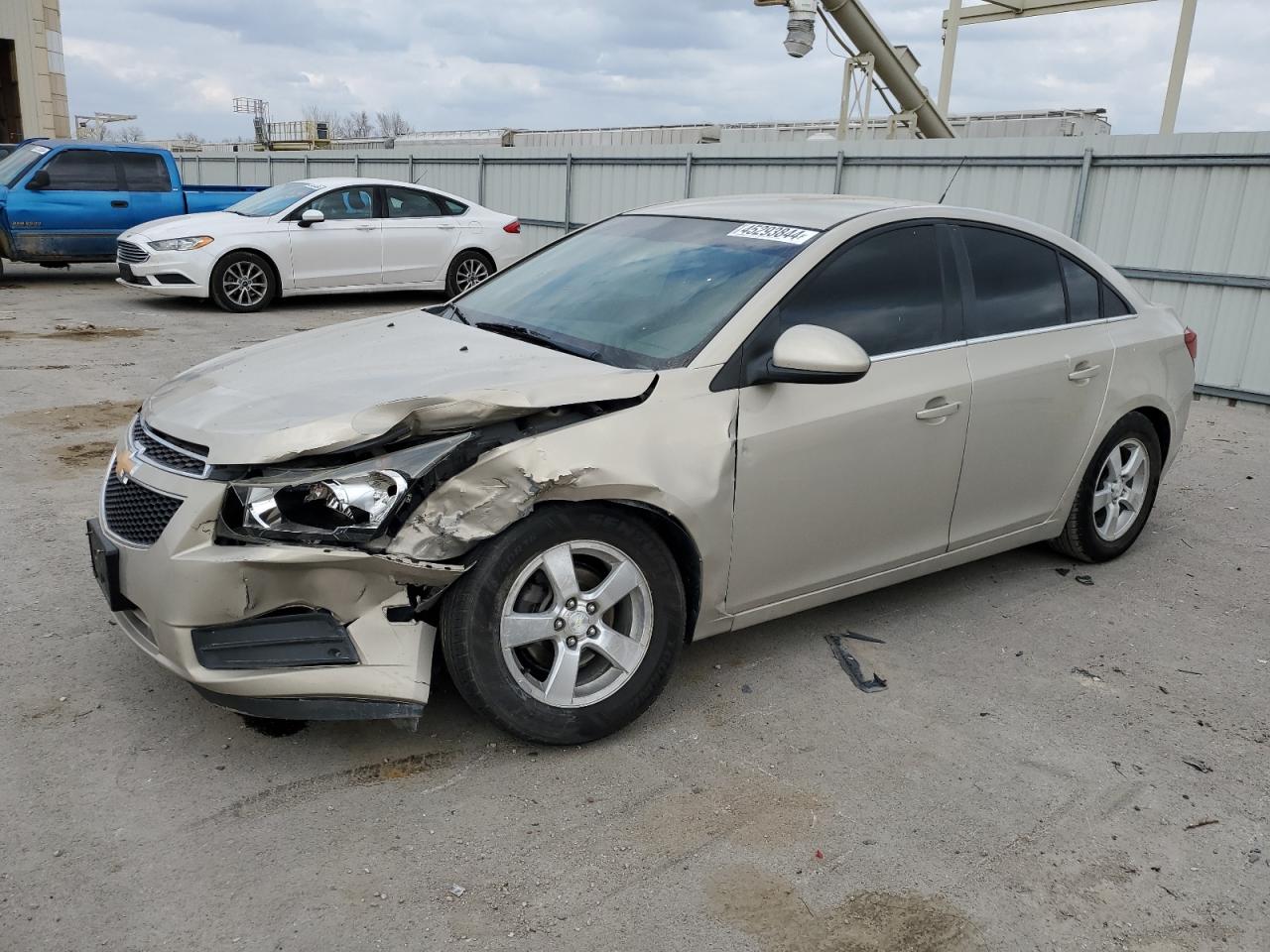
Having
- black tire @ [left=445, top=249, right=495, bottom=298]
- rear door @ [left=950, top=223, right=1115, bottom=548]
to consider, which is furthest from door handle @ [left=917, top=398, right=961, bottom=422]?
black tire @ [left=445, top=249, right=495, bottom=298]

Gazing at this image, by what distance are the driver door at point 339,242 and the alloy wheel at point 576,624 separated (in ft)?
34.2

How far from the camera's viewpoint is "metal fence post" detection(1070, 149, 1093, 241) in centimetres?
1015

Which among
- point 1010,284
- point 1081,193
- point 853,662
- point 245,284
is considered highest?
point 1081,193

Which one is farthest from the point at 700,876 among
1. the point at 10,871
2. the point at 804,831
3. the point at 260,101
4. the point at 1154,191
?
the point at 260,101

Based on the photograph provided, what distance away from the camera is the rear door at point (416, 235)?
42.7ft

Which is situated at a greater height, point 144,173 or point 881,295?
point 881,295

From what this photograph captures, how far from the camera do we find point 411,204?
13.2 metres

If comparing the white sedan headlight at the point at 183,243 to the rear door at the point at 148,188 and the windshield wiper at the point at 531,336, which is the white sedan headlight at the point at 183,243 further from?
the windshield wiper at the point at 531,336

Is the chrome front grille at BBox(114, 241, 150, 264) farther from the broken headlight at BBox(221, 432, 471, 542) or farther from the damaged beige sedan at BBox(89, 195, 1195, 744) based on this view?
the broken headlight at BBox(221, 432, 471, 542)

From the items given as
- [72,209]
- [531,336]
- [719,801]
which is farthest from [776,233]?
[72,209]

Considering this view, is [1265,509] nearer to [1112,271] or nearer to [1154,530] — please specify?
[1154,530]

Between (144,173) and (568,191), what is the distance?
6.08 meters

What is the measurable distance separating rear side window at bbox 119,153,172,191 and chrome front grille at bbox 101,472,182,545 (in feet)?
41.8

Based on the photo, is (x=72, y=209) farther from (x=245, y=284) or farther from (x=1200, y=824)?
(x=1200, y=824)
